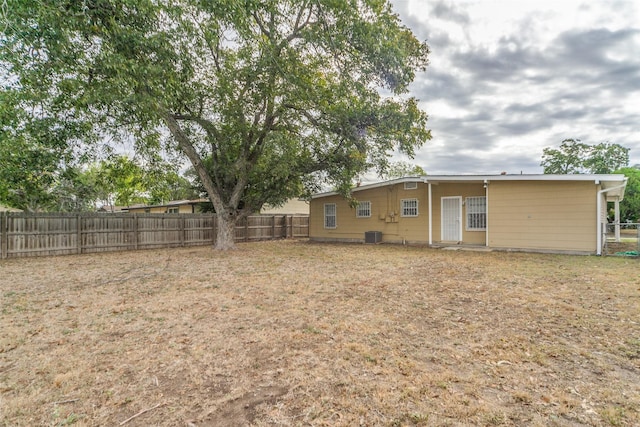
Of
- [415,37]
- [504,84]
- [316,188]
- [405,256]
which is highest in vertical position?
[415,37]

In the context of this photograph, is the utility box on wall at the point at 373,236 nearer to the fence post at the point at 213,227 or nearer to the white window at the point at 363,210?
the white window at the point at 363,210

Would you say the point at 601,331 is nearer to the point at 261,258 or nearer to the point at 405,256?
the point at 405,256

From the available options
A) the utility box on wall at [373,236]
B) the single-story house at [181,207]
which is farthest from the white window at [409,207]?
the single-story house at [181,207]

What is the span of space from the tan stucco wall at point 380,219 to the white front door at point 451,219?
2.35ft

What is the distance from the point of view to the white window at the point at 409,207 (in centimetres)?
1395

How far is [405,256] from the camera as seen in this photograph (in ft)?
33.9

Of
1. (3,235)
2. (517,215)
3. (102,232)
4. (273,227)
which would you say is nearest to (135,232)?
(102,232)

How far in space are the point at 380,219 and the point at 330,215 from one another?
3118mm

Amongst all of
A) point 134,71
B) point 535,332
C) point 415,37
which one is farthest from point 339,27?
point 535,332

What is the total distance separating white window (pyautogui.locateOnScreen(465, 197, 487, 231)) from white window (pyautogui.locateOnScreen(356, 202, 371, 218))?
179 inches

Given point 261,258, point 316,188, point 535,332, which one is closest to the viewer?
point 535,332

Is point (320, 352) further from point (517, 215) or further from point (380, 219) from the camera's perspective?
point (380, 219)

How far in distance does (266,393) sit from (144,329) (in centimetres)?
216

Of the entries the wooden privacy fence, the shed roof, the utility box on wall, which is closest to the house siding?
the shed roof
